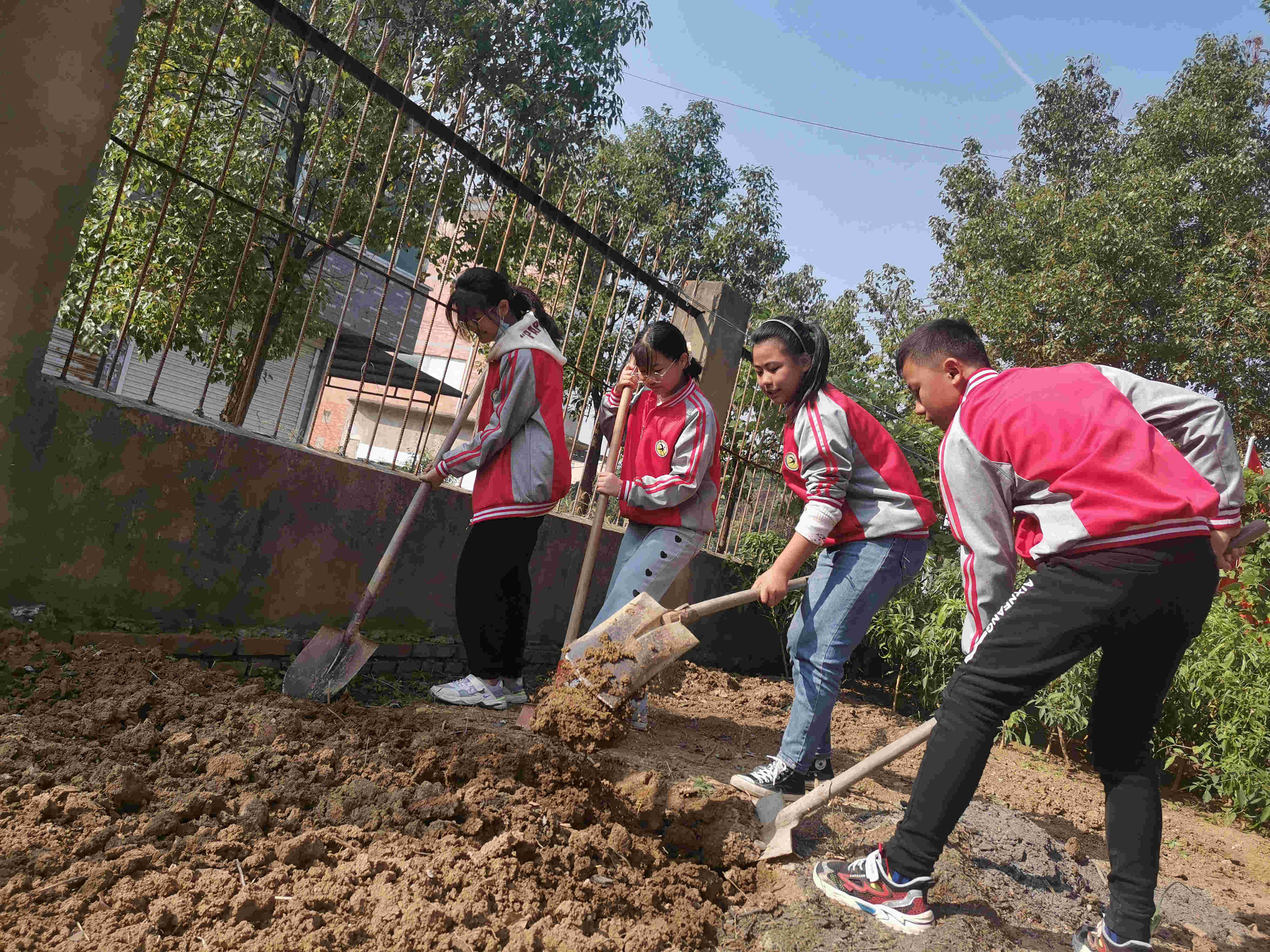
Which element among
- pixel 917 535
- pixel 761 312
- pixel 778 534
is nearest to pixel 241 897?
pixel 917 535

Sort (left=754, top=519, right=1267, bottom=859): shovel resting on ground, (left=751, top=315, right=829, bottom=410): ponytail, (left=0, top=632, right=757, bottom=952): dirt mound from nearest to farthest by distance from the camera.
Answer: (left=0, top=632, right=757, bottom=952): dirt mound → (left=754, top=519, right=1267, bottom=859): shovel resting on ground → (left=751, top=315, right=829, bottom=410): ponytail

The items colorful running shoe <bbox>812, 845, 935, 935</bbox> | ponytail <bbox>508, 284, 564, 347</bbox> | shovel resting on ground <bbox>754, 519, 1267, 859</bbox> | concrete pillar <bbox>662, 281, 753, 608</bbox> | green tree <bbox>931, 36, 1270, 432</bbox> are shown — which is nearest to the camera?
colorful running shoe <bbox>812, 845, 935, 935</bbox>

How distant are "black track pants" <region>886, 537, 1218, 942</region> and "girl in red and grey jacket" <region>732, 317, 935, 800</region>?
2.55ft

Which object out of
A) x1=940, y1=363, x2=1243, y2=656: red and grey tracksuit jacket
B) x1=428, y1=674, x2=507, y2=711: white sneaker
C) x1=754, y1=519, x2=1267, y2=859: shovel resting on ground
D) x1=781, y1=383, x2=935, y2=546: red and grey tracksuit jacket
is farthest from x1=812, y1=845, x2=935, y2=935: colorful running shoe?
x1=428, y1=674, x2=507, y2=711: white sneaker

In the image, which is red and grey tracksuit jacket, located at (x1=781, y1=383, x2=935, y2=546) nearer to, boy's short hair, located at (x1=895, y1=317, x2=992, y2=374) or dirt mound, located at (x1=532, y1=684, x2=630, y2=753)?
boy's short hair, located at (x1=895, y1=317, x2=992, y2=374)

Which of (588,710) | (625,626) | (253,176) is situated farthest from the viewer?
(253,176)

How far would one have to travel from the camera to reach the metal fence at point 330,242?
341 centimetres

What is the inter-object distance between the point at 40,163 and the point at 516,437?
1.81 metres

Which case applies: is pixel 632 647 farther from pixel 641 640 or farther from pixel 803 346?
pixel 803 346

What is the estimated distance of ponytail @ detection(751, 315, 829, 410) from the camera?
121 inches

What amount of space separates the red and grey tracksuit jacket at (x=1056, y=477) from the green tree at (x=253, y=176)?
251cm

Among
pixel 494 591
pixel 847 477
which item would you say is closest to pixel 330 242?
pixel 494 591

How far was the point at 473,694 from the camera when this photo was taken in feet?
11.5

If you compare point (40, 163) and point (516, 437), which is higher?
point (40, 163)
